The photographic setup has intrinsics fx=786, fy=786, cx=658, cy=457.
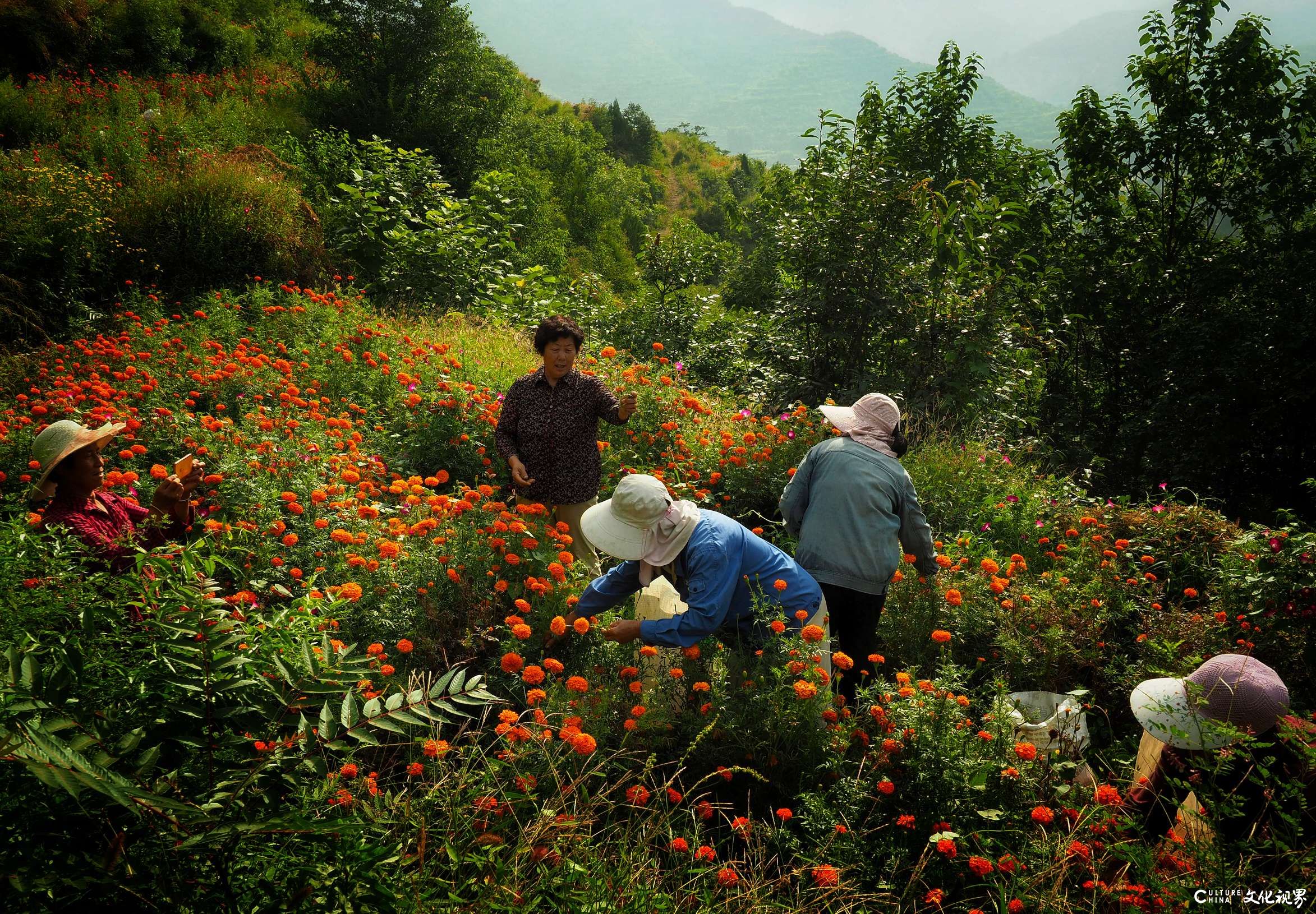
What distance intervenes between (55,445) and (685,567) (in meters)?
2.36

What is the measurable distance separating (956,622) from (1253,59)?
39.1 feet

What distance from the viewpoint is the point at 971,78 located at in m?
10.6

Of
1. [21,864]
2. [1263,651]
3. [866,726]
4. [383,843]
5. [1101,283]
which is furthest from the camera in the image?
[1101,283]

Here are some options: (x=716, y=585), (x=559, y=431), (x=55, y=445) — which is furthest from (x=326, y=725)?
(x=559, y=431)

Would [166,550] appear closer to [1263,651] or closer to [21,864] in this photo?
[21,864]

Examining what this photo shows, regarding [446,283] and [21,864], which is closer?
[21,864]

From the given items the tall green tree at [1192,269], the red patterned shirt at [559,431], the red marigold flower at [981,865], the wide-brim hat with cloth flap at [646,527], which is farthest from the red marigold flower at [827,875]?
the tall green tree at [1192,269]

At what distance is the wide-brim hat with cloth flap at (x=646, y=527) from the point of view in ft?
9.02

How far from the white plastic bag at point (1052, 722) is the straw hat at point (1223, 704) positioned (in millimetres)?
353

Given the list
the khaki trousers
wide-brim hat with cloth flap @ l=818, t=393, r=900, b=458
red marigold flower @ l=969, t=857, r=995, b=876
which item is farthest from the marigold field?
wide-brim hat with cloth flap @ l=818, t=393, r=900, b=458

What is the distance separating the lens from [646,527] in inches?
111

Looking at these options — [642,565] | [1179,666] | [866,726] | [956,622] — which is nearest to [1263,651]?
[1179,666]

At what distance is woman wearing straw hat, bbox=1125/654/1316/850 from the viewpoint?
215 centimetres

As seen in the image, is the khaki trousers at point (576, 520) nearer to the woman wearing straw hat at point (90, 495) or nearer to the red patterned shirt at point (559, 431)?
the red patterned shirt at point (559, 431)
